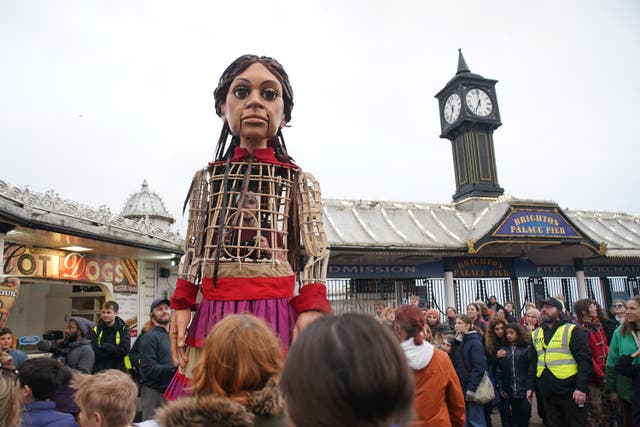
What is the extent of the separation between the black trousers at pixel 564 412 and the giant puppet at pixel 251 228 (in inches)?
133

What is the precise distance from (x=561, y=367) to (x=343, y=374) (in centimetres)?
470

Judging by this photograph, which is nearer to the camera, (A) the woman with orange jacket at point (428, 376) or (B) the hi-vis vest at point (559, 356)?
(A) the woman with orange jacket at point (428, 376)

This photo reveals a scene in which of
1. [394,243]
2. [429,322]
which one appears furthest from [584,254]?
[429,322]

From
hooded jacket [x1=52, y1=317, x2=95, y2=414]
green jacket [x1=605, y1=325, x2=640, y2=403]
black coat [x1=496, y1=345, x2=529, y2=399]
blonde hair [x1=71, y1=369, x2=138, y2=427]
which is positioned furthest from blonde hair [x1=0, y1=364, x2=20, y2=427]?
black coat [x1=496, y1=345, x2=529, y2=399]

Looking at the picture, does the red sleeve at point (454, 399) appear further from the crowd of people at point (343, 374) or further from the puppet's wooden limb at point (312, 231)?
the puppet's wooden limb at point (312, 231)

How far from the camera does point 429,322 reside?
21.9ft

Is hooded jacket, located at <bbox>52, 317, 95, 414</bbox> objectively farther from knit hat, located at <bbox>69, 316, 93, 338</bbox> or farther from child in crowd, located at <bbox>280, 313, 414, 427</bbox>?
child in crowd, located at <bbox>280, 313, 414, 427</bbox>

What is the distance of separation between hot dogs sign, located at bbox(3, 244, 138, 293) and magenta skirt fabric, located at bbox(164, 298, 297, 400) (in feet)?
23.5

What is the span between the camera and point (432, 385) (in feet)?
10.7

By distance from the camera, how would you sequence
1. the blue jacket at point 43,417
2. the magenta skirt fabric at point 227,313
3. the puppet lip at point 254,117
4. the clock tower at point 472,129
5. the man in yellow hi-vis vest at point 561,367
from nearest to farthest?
the magenta skirt fabric at point 227,313, the blue jacket at point 43,417, the puppet lip at point 254,117, the man in yellow hi-vis vest at point 561,367, the clock tower at point 472,129

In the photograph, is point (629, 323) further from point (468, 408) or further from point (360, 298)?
point (360, 298)

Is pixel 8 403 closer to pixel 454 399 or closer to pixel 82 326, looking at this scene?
pixel 454 399

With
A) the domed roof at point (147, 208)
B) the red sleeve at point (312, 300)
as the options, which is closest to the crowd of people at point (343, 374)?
the red sleeve at point (312, 300)

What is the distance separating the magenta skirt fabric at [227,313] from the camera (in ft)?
9.11
